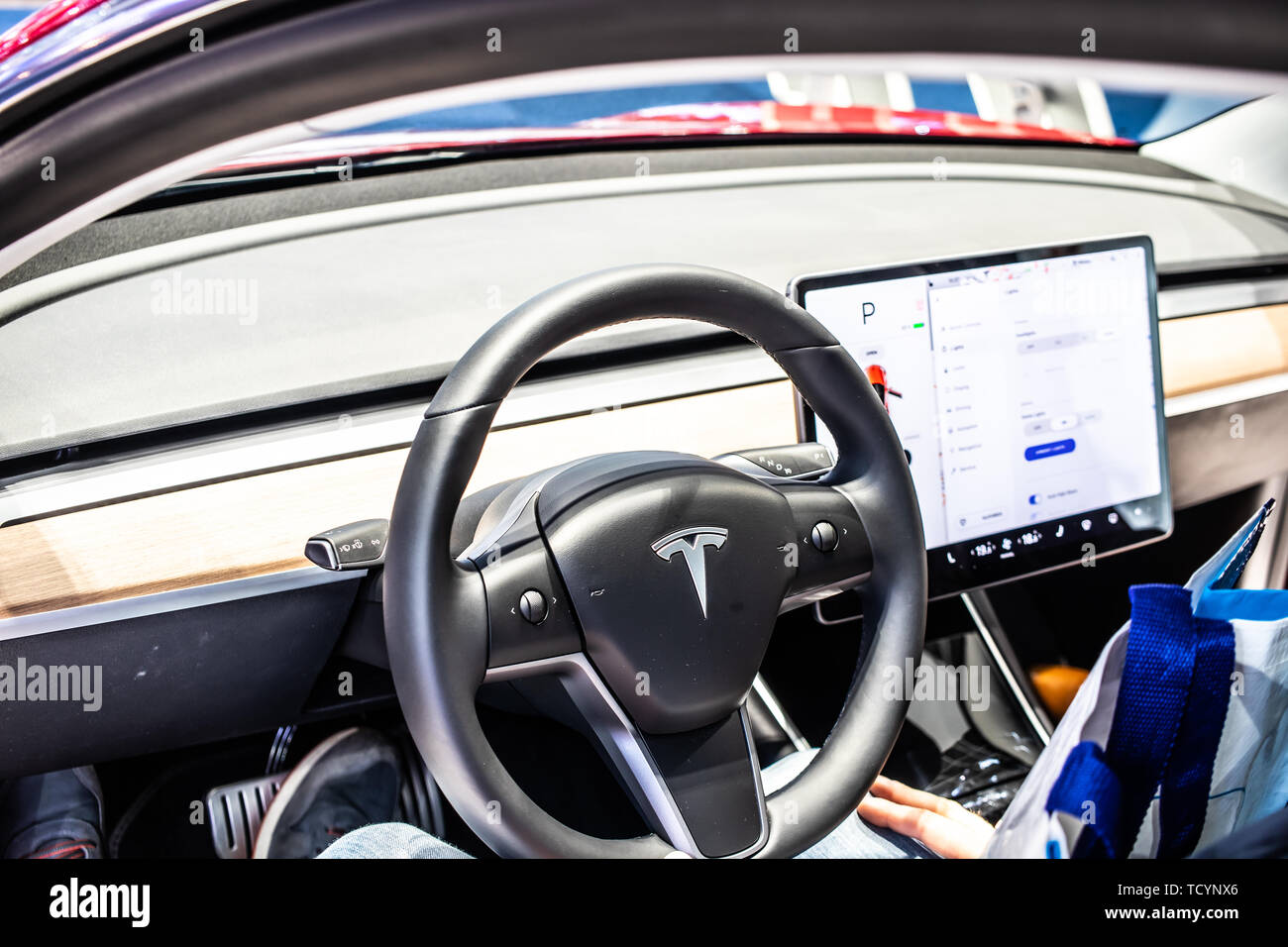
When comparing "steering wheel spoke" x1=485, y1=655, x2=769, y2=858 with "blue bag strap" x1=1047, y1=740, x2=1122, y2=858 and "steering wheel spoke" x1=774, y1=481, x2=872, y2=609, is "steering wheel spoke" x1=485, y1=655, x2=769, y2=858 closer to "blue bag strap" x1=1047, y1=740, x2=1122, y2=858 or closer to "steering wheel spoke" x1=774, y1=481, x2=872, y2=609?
"steering wheel spoke" x1=774, y1=481, x2=872, y2=609

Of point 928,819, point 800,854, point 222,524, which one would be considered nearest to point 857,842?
point 928,819

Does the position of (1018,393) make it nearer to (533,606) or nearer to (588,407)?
(588,407)

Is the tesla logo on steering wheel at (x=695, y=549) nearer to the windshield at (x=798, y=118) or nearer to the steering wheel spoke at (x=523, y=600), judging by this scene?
the steering wheel spoke at (x=523, y=600)

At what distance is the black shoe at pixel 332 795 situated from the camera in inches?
46.9

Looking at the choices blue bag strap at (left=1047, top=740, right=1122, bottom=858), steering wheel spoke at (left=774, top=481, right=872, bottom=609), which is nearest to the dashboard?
steering wheel spoke at (left=774, top=481, right=872, bottom=609)

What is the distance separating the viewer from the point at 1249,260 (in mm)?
1745

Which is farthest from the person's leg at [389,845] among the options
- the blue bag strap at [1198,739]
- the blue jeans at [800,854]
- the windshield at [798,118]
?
the windshield at [798,118]

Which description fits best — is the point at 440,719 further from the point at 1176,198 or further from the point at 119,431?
the point at 1176,198

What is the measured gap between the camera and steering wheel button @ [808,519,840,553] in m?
0.85

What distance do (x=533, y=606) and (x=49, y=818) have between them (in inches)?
30.2
